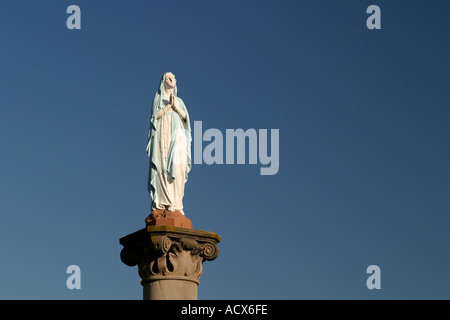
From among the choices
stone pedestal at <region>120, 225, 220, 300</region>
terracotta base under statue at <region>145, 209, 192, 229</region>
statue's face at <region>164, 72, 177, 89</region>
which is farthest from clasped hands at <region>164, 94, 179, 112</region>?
stone pedestal at <region>120, 225, 220, 300</region>

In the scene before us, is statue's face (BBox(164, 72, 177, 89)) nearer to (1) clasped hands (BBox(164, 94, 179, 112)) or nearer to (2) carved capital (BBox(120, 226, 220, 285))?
(1) clasped hands (BBox(164, 94, 179, 112))

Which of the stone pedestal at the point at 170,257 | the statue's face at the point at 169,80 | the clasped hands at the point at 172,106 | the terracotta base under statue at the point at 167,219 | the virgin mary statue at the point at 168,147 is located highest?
the statue's face at the point at 169,80

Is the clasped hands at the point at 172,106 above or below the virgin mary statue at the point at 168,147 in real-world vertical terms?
above

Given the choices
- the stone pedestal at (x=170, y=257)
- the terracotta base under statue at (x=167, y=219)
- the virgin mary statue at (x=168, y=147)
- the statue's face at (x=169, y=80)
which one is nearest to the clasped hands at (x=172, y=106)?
the virgin mary statue at (x=168, y=147)

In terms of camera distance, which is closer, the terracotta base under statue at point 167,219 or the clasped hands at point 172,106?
the terracotta base under statue at point 167,219

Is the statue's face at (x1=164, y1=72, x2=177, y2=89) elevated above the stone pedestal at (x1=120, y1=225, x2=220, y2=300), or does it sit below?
above

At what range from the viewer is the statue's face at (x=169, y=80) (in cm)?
3067

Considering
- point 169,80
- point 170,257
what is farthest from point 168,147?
point 170,257

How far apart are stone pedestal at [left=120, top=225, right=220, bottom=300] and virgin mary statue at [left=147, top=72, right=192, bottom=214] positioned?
1146 mm

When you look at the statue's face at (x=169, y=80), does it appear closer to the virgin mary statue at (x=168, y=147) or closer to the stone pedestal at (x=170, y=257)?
the virgin mary statue at (x=168, y=147)

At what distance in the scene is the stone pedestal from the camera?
28.2 metres
